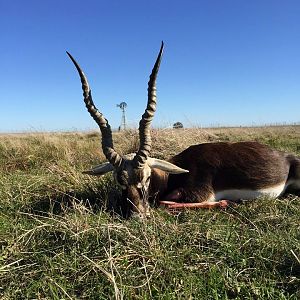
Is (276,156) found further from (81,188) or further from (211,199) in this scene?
(81,188)

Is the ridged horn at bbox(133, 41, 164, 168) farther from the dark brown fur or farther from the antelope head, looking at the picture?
the dark brown fur

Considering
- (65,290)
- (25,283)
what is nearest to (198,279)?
(65,290)

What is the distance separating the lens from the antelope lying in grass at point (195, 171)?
5488mm

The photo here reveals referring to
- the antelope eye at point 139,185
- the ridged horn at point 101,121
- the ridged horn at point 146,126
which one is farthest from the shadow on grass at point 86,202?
the ridged horn at point 146,126

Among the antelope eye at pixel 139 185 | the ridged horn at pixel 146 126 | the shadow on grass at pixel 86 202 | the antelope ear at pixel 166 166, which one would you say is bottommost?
the shadow on grass at pixel 86 202

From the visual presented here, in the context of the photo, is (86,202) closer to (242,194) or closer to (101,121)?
(101,121)

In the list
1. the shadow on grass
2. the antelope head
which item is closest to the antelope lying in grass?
the antelope head

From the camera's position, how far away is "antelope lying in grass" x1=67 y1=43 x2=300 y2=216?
18.0 ft

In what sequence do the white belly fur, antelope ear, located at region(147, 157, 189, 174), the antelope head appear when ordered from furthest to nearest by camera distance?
the white belly fur, antelope ear, located at region(147, 157, 189, 174), the antelope head

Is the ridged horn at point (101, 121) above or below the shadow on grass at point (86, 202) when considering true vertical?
above

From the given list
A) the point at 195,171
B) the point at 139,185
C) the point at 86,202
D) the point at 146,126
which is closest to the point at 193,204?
the point at 195,171

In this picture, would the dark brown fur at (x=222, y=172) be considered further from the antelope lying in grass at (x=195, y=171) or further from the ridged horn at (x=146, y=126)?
the ridged horn at (x=146, y=126)

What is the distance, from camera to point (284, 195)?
6.35 metres

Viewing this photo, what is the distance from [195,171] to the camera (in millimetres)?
6109
